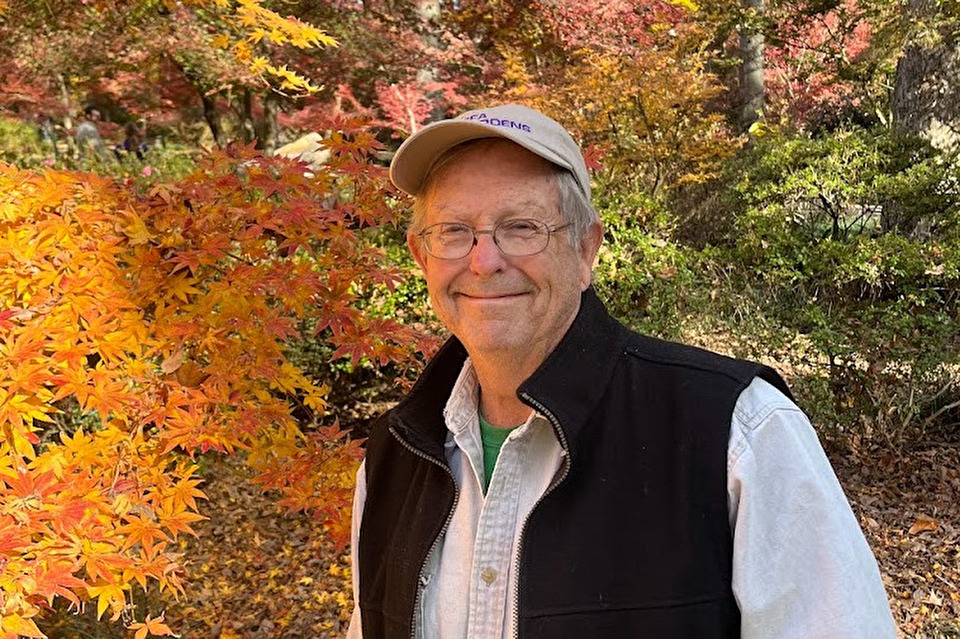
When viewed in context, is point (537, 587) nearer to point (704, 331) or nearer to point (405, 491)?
point (405, 491)

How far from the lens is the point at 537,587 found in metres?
1.21

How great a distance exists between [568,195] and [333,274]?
1.47 m

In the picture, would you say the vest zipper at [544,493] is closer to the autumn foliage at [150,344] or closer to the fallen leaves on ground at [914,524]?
the autumn foliage at [150,344]

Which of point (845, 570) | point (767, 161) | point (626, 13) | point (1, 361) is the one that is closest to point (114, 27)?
point (626, 13)

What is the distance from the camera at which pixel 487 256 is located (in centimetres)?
136

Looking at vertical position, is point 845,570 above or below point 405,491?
below

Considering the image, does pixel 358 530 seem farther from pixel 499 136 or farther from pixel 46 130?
pixel 46 130

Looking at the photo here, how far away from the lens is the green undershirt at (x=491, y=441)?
1449 millimetres

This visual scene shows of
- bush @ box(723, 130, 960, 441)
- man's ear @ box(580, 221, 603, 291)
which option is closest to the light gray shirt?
man's ear @ box(580, 221, 603, 291)

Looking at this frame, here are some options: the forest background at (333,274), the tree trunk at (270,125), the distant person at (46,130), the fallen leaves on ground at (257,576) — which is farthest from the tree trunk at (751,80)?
the distant person at (46,130)

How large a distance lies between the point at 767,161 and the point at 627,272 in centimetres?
135

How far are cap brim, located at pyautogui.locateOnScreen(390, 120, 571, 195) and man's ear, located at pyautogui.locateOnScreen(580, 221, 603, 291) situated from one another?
15cm

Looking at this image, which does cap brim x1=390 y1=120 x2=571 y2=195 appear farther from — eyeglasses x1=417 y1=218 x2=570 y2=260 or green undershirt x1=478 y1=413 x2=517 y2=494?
green undershirt x1=478 y1=413 x2=517 y2=494

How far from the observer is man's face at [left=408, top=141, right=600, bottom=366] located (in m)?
1.35
